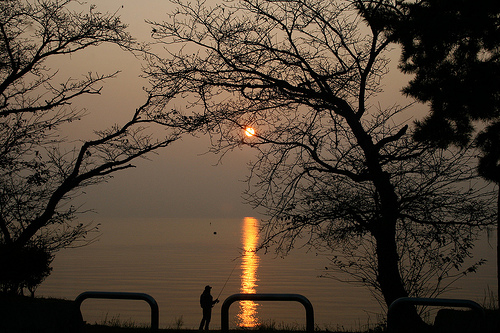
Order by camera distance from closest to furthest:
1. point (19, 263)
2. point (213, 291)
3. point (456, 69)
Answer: point (456, 69), point (19, 263), point (213, 291)

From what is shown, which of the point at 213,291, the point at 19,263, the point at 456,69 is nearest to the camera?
the point at 456,69

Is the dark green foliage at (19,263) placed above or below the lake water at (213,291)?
below

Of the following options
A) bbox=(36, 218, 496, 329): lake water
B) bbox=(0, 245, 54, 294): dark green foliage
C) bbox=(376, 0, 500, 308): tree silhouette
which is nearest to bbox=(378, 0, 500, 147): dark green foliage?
bbox=(376, 0, 500, 308): tree silhouette

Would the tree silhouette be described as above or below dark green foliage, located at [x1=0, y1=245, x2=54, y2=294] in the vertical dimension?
above

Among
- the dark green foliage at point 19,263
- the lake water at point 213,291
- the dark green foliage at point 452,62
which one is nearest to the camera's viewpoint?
the dark green foliage at point 452,62

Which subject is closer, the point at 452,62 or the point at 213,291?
the point at 452,62

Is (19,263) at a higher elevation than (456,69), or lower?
lower

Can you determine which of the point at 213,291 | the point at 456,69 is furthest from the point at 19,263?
the point at 213,291

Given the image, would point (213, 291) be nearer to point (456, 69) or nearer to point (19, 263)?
point (19, 263)

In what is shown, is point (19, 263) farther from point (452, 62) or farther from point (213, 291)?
point (213, 291)

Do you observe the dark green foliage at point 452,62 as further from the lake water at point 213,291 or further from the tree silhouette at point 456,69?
the lake water at point 213,291

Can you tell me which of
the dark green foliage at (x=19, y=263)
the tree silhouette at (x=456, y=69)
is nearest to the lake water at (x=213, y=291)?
the dark green foliage at (x=19, y=263)

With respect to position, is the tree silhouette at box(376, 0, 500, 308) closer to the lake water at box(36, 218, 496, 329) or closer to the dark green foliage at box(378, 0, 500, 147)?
the dark green foliage at box(378, 0, 500, 147)

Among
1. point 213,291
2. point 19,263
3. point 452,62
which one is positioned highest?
point 452,62
